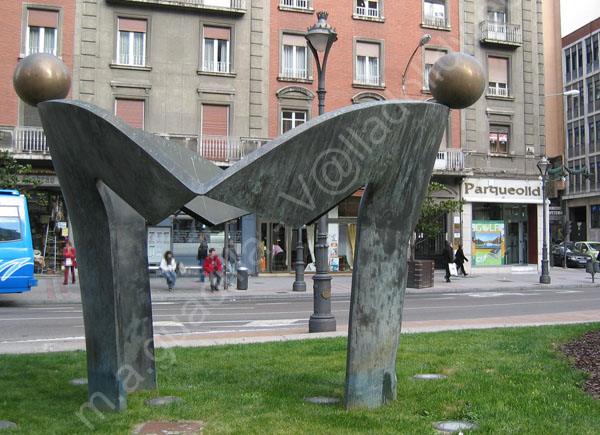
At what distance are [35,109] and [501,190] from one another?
72.7 feet

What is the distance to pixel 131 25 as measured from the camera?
25.7 meters

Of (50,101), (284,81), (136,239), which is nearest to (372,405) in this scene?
(136,239)

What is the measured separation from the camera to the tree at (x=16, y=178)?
19938 mm

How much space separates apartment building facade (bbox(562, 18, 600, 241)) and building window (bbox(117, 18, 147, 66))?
45.9 m

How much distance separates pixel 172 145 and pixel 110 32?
21.9m

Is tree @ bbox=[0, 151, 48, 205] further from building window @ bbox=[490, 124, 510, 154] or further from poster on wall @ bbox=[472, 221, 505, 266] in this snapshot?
building window @ bbox=[490, 124, 510, 154]

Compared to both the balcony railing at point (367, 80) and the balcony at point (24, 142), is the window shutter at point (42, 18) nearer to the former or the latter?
the balcony at point (24, 142)

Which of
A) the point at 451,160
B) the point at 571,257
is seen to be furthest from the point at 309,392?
the point at 571,257

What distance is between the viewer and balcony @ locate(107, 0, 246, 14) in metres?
25.4

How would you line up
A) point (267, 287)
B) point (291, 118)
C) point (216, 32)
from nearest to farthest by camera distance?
point (267, 287) → point (216, 32) → point (291, 118)

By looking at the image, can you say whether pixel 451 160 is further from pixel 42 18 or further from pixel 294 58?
pixel 42 18

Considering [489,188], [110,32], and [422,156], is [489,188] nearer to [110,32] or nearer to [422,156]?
[110,32]

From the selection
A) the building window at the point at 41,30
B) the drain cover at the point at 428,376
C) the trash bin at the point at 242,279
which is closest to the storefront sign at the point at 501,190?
the trash bin at the point at 242,279

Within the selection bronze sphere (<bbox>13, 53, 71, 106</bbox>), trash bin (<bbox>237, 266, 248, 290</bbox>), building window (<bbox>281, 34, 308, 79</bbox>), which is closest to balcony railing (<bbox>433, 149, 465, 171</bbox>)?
building window (<bbox>281, 34, 308, 79</bbox>)
